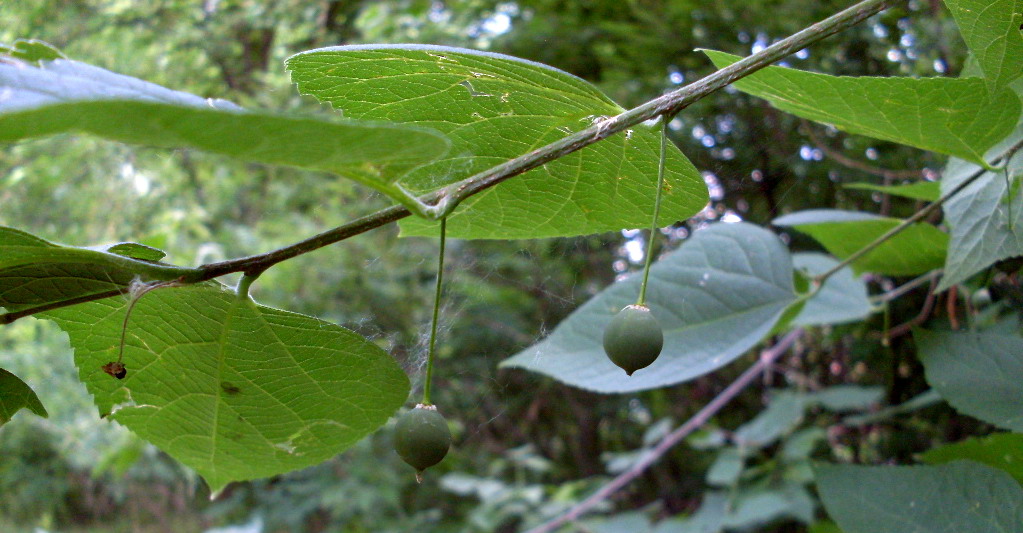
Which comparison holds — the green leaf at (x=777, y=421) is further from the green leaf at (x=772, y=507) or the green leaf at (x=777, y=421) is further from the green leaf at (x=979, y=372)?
the green leaf at (x=979, y=372)

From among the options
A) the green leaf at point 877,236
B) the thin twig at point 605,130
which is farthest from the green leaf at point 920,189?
the thin twig at point 605,130

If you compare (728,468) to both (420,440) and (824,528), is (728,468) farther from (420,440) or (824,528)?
(420,440)

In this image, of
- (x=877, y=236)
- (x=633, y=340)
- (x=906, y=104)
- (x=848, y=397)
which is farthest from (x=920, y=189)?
(x=848, y=397)

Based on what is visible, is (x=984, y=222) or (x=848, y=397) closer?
(x=984, y=222)

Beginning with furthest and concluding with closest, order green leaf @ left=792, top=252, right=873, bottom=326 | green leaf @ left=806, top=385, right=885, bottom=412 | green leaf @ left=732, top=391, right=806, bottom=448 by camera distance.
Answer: green leaf @ left=732, top=391, right=806, bottom=448, green leaf @ left=806, top=385, right=885, bottom=412, green leaf @ left=792, top=252, right=873, bottom=326

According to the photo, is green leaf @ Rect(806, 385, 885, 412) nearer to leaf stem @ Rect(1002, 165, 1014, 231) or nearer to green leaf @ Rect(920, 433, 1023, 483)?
green leaf @ Rect(920, 433, 1023, 483)

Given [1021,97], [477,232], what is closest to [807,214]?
[1021,97]

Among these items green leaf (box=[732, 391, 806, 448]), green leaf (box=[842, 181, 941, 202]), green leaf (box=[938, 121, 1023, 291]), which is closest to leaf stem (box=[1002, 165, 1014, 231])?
green leaf (box=[938, 121, 1023, 291])
